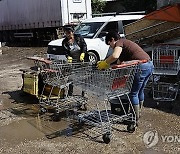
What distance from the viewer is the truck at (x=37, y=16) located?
20600mm

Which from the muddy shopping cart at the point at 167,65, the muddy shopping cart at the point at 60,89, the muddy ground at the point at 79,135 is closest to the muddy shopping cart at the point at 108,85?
the muddy ground at the point at 79,135

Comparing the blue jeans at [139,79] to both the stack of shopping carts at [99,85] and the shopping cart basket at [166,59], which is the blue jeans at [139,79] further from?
the shopping cart basket at [166,59]

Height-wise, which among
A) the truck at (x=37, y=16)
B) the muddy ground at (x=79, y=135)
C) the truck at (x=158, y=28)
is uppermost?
the truck at (x=37, y=16)

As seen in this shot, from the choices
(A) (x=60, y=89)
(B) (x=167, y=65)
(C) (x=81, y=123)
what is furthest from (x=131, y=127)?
(B) (x=167, y=65)

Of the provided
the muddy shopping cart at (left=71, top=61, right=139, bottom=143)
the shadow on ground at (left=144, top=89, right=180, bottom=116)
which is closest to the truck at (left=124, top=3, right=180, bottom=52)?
the shadow on ground at (left=144, top=89, right=180, bottom=116)

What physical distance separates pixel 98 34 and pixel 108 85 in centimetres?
746

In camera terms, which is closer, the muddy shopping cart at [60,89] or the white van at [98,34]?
the muddy shopping cart at [60,89]

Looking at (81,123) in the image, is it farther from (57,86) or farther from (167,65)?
(167,65)

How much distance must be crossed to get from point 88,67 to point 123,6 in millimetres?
26755

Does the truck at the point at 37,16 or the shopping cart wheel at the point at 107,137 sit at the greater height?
the truck at the point at 37,16

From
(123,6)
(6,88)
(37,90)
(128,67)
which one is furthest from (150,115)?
(123,6)

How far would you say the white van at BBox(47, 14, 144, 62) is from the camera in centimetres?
1241

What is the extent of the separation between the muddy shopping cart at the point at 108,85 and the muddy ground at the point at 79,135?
21 centimetres

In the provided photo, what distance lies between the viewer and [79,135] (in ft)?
18.9
